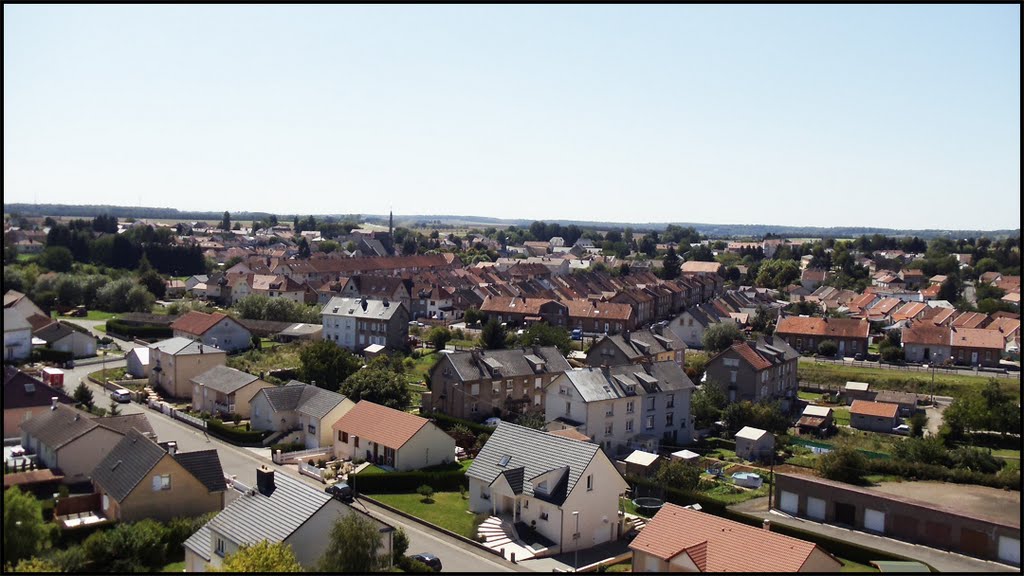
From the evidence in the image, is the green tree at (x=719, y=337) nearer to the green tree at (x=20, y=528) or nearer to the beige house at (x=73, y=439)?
the beige house at (x=73, y=439)

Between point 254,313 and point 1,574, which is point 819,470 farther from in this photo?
point 254,313

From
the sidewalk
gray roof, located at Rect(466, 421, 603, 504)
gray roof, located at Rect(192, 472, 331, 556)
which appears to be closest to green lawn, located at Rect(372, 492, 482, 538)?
gray roof, located at Rect(466, 421, 603, 504)

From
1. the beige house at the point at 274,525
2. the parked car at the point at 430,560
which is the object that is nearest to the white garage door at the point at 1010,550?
the parked car at the point at 430,560

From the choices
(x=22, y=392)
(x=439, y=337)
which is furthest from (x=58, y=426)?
(x=439, y=337)

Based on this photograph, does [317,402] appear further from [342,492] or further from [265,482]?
[265,482]

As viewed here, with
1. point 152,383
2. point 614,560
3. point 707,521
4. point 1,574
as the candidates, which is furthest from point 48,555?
point 152,383

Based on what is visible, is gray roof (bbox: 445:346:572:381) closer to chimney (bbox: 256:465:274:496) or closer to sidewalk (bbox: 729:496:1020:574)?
sidewalk (bbox: 729:496:1020:574)

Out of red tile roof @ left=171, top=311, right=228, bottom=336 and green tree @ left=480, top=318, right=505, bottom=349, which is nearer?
red tile roof @ left=171, top=311, right=228, bottom=336
